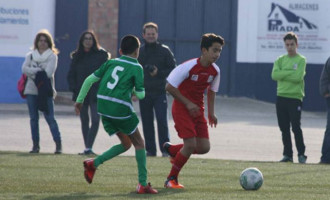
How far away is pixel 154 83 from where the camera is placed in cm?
1537

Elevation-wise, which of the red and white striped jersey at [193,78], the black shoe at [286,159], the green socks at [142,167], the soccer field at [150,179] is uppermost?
the red and white striped jersey at [193,78]

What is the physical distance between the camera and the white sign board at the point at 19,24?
28.3 m

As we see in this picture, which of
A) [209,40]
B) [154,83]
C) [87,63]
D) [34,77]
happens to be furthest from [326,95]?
[209,40]

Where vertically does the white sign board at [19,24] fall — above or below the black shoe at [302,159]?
above

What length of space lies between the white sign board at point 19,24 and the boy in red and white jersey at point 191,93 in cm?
1793

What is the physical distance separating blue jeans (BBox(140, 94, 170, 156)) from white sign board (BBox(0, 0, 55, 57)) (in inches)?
523

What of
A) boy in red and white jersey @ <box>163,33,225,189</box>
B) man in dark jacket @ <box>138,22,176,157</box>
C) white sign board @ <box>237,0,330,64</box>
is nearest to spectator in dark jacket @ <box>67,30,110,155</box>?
man in dark jacket @ <box>138,22,176,157</box>

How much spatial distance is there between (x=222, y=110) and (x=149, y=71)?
516 inches

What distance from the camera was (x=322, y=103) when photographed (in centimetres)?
3025

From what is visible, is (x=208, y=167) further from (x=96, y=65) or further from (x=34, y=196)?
(x=34, y=196)

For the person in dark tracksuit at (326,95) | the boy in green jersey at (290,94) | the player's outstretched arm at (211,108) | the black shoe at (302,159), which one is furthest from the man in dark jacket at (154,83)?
the player's outstretched arm at (211,108)

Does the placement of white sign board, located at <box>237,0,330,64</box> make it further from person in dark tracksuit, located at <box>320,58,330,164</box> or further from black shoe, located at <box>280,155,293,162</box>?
person in dark tracksuit, located at <box>320,58,330,164</box>

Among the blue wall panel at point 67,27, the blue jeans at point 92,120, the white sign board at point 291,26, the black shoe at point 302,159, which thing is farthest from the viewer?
the white sign board at point 291,26

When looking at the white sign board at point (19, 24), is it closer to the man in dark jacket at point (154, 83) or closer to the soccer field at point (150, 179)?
the man in dark jacket at point (154, 83)
